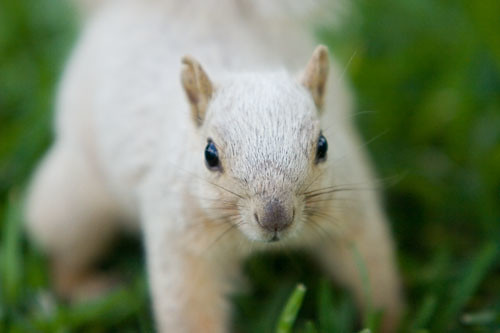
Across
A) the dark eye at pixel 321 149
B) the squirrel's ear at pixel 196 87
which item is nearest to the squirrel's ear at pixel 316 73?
the dark eye at pixel 321 149

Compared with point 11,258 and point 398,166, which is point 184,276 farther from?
point 398,166

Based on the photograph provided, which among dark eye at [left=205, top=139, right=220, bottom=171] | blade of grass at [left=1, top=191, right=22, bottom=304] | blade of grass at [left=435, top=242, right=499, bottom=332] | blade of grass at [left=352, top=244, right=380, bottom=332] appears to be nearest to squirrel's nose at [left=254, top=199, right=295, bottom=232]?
dark eye at [left=205, top=139, right=220, bottom=171]

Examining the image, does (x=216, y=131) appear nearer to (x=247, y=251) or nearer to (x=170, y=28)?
(x=247, y=251)

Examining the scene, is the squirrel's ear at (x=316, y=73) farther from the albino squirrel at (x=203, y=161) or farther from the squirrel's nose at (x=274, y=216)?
the squirrel's nose at (x=274, y=216)

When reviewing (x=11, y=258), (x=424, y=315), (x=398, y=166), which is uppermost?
(x=398, y=166)

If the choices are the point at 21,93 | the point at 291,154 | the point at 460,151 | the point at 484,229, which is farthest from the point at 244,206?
the point at 21,93

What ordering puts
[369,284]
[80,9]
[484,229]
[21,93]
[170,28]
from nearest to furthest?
[369,284]
[170,28]
[484,229]
[80,9]
[21,93]

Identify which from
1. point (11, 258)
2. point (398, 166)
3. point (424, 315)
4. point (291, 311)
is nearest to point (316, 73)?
point (291, 311)
